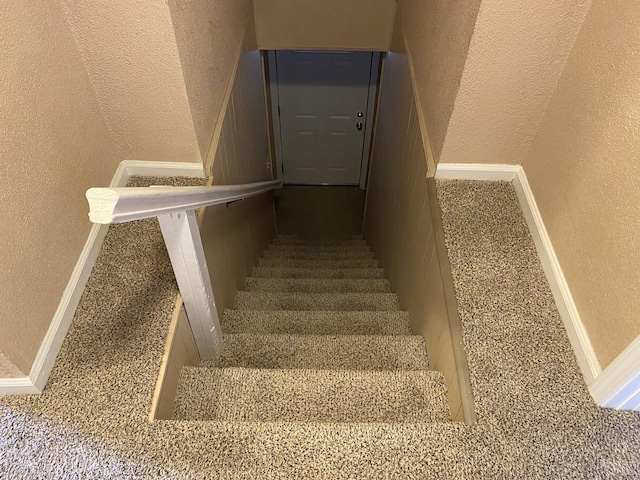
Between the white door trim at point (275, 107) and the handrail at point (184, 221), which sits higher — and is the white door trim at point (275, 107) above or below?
below

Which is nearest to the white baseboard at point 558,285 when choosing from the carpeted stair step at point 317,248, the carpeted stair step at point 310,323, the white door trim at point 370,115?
the carpeted stair step at point 310,323

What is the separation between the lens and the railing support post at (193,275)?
3.56 feet

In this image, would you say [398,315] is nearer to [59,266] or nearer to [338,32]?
[59,266]

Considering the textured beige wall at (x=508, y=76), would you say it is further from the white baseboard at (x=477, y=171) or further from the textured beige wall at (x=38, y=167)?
the textured beige wall at (x=38, y=167)

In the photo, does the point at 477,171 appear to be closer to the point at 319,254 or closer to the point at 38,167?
the point at 38,167

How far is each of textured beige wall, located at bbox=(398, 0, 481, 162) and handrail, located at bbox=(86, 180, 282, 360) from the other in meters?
0.81

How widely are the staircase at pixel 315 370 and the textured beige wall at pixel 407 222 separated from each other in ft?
0.30

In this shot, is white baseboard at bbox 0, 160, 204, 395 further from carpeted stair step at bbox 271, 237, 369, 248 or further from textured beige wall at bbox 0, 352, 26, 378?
carpeted stair step at bbox 271, 237, 369, 248

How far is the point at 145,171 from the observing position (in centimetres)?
166

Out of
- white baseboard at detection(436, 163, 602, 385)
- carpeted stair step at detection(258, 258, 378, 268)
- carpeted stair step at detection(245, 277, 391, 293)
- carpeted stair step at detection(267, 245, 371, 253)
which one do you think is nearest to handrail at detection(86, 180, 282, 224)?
white baseboard at detection(436, 163, 602, 385)

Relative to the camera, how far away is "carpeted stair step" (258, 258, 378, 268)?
316cm

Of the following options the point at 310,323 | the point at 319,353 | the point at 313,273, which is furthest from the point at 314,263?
the point at 319,353

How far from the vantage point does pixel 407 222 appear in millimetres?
2189

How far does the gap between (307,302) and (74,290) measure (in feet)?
3.70
